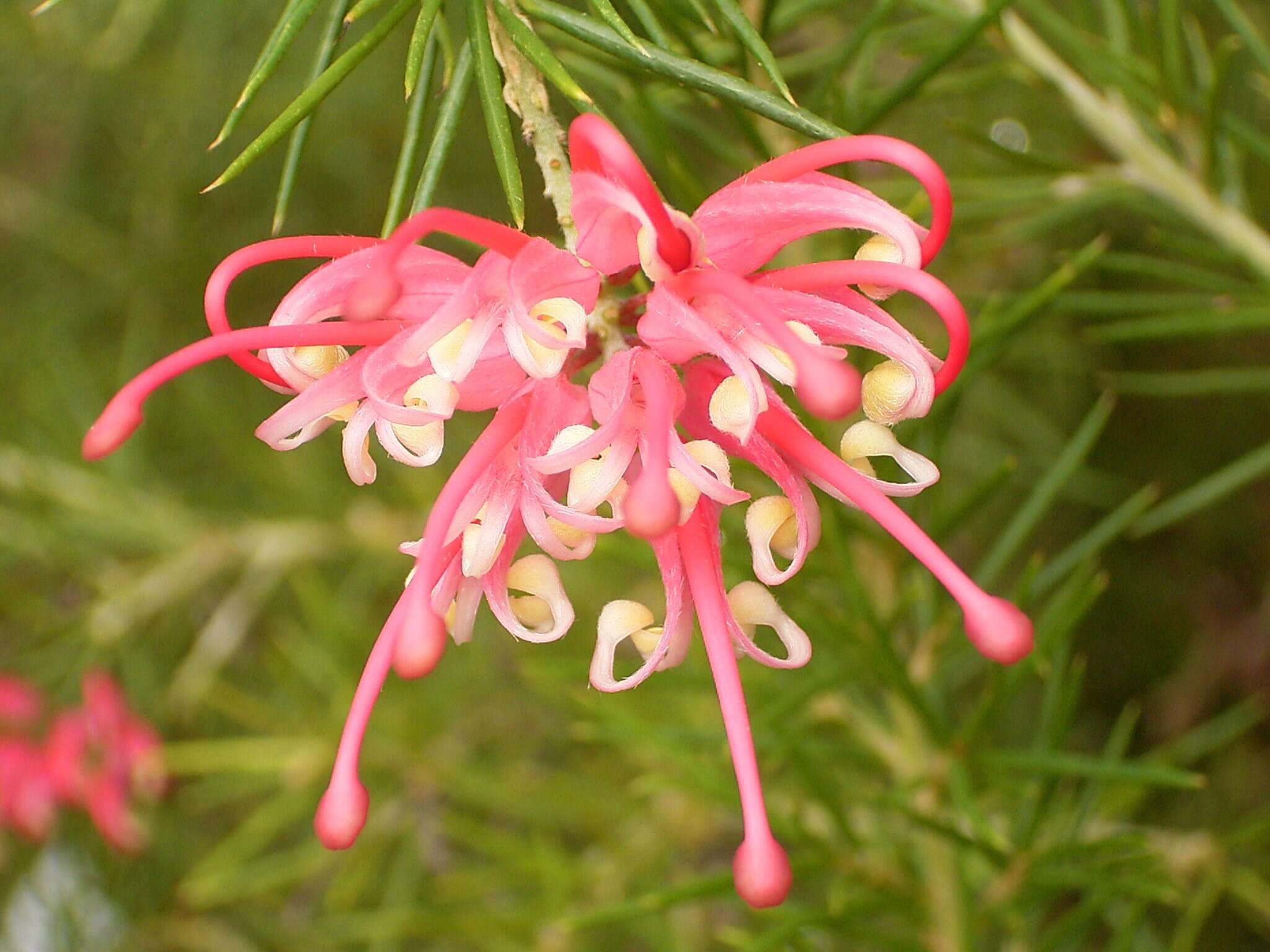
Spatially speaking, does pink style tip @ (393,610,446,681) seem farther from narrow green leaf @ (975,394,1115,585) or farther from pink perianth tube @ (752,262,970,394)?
narrow green leaf @ (975,394,1115,585)

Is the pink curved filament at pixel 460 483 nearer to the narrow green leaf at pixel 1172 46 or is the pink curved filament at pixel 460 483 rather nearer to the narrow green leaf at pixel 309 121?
the narrow green leaf at pixel 309 121

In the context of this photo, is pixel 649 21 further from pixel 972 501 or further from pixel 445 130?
pixel 972 501

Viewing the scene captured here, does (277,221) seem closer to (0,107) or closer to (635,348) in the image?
(635,348)

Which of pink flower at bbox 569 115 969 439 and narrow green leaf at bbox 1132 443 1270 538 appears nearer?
pink flower at bbox 569 115 969 439

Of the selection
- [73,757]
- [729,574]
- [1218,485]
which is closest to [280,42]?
[729,574]

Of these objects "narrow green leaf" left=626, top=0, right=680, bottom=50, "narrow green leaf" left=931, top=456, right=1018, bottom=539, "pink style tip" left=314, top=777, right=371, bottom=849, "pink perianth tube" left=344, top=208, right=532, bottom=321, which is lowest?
"narrow green leaf" left=931, top=456, right=1018, bottom=539

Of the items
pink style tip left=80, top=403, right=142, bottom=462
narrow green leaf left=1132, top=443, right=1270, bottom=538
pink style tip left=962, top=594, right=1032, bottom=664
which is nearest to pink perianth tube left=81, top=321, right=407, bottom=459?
pink style tip left=80, top=403, right=142, bottom=462

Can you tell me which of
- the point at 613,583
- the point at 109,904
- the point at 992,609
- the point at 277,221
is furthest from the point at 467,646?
the point at 992,609
